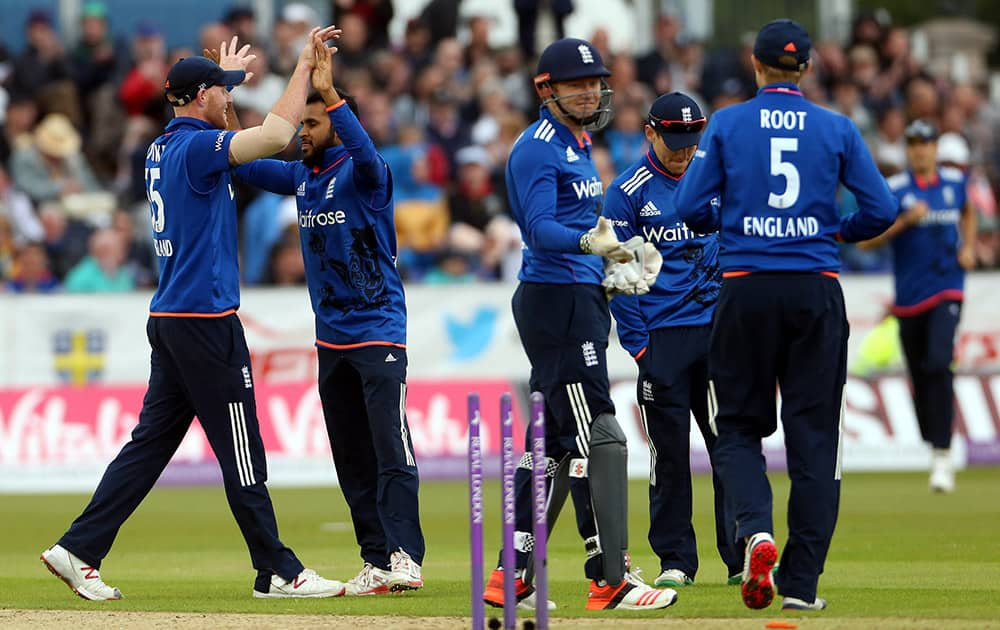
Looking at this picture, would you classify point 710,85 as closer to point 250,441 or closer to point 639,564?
point 639,564

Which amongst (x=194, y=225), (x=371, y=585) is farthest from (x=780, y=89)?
(x=371, y=585)

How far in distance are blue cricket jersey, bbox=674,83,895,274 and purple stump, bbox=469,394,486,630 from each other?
1550 mm

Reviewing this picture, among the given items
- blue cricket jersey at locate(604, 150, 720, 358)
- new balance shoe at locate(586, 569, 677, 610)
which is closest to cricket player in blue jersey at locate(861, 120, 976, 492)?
blue cricket jersey at locate(604, 150, 720, 358)

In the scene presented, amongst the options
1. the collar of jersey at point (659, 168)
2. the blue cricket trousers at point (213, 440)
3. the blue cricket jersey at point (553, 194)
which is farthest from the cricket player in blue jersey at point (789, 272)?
the blue cricket trousers at point (213, 440)

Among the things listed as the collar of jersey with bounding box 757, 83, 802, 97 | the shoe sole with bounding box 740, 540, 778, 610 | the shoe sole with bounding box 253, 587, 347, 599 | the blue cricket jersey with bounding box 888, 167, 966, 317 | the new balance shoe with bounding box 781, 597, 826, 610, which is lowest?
the shoe sole with bounding box 253, 587, 347, 599

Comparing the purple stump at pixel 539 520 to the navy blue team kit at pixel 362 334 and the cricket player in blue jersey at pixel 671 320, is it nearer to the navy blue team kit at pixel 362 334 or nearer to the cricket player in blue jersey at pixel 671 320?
the navy blue team kit at pixel 362 334

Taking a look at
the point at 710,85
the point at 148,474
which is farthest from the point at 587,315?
the point at 710,85

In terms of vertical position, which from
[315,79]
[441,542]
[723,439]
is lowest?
[441,542]

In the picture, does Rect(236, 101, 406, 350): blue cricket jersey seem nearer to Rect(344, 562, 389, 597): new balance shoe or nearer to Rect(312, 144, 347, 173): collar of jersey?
Rect(312, 144, 347, 173): collar of jersey

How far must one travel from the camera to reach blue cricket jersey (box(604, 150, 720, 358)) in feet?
32.6

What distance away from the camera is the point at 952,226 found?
16.1m

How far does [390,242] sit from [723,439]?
2.36 m

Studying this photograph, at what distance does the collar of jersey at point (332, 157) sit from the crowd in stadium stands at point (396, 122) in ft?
33.1

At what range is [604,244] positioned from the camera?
27.2ft
